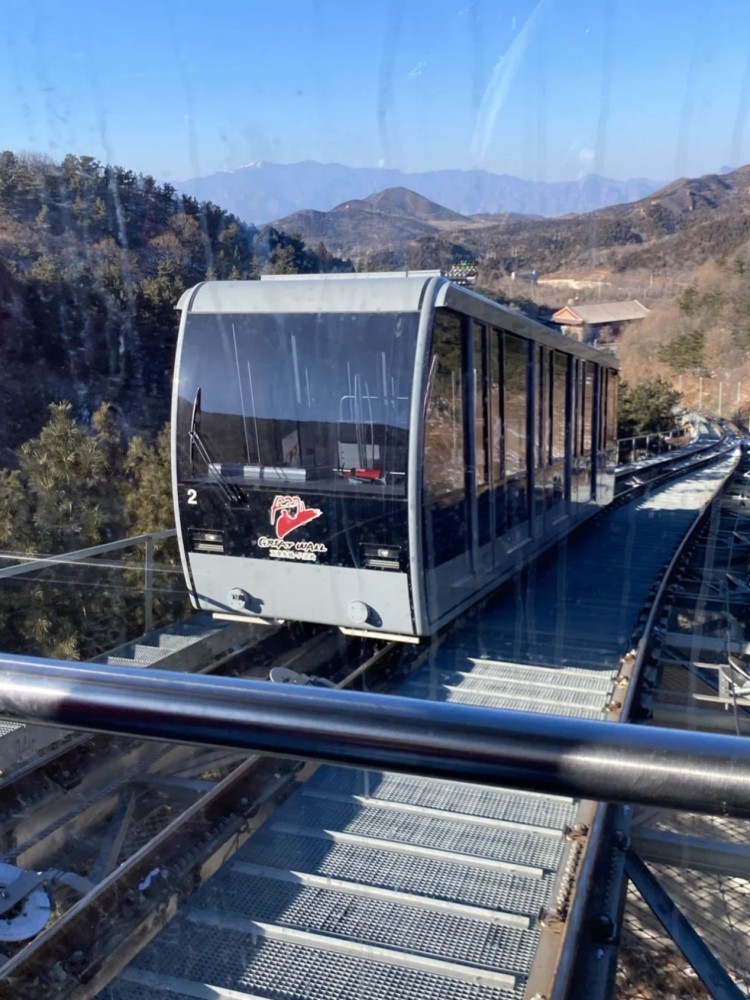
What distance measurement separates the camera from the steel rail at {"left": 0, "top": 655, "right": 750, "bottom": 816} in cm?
116

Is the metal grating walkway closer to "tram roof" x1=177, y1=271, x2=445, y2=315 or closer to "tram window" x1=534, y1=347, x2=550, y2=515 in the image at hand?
"tram roof" x1=177, y1=271, x2=445, y2=315

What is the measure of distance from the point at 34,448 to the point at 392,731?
33.6 feet

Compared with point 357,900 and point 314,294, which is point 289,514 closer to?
point 314,294

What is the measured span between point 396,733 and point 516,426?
21.9 ft

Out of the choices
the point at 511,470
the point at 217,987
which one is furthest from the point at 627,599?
the point at 217,987

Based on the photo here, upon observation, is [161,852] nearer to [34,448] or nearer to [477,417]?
[477,417]

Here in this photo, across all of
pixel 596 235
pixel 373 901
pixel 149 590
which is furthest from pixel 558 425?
pixel 596 235

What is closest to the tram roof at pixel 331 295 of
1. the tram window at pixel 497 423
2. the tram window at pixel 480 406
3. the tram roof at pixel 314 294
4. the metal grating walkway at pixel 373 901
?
the tram roof at pixel 314 294

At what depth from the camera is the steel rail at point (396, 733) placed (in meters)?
1.16

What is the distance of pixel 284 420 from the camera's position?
20.7ft

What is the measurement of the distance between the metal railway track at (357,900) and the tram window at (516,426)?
3.58 meters

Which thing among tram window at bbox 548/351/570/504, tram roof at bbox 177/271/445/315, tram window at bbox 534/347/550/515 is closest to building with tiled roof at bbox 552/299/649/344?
tram window at bbox 548/351/570/504

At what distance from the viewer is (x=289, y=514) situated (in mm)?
6438

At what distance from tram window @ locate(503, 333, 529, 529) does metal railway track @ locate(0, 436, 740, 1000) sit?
141 inches
